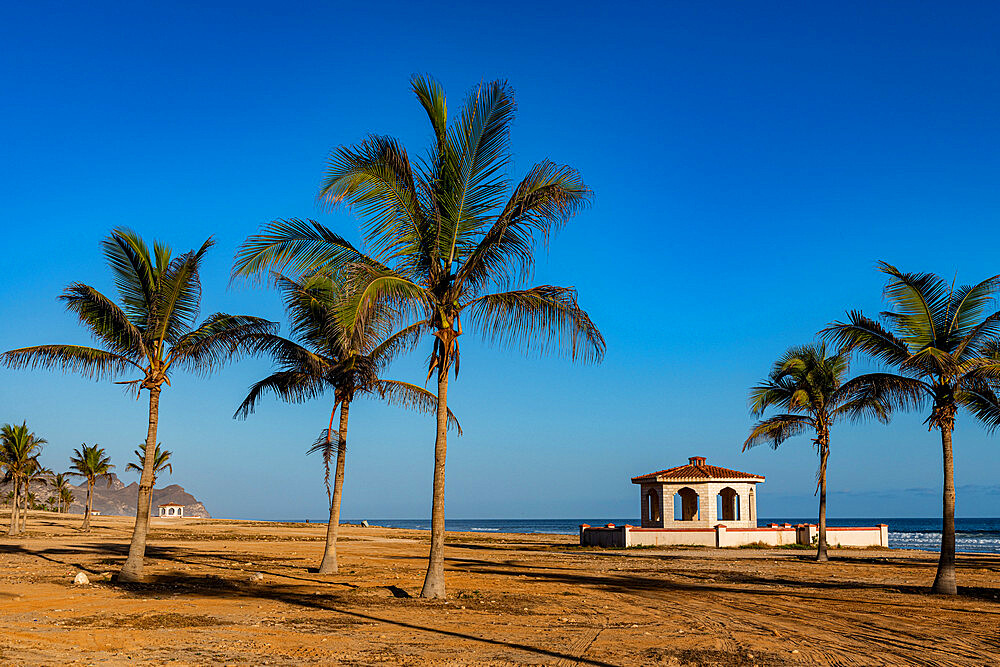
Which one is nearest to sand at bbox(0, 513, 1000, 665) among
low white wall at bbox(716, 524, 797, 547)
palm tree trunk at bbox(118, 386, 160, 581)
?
palm tree trunk at bbox(118, 386, 160, 581)

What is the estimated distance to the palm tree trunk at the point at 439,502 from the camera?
13906 millimetres

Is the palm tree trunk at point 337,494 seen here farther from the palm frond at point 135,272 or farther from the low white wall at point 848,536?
the low white wall at point 848,536

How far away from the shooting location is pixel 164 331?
57.6 ft

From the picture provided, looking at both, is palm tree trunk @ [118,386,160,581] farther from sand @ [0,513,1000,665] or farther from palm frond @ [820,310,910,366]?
palm frond @ [820,310,910,366]

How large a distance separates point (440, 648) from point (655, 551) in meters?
26.2

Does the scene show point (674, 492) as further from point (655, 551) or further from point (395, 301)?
point (395, 301)

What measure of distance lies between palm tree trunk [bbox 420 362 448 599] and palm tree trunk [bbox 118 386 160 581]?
261 inches

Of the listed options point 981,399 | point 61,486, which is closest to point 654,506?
point 981,399

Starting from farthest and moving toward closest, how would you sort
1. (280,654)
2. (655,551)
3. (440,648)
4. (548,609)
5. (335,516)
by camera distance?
(655,551) → (335,516) → (548,609) → (440,648) → (280,654)

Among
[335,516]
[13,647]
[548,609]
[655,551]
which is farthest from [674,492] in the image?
[13,647]

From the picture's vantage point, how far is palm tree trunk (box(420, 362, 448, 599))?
13.9 m

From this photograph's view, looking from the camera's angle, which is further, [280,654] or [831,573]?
[831,573]

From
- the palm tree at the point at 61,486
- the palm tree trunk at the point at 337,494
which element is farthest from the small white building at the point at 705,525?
the palm tree at the point at 61,486

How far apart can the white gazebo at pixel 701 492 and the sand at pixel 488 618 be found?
1592 cm
